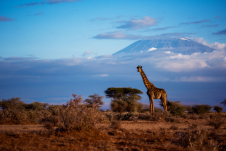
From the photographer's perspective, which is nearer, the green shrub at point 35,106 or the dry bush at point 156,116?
the dry bush at point 156,116

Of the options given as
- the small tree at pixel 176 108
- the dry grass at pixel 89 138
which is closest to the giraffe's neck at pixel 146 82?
the small tree at pixel 176 108

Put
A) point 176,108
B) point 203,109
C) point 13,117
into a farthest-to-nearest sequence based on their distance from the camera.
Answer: point 203,109 → point 176,108 → point 13,117

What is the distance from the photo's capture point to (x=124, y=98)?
111 feet

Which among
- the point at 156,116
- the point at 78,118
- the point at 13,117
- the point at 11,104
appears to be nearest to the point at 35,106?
the point at 11,104

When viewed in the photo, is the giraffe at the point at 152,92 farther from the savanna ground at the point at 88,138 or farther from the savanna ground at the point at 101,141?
the savanna ground at the point at 101,141

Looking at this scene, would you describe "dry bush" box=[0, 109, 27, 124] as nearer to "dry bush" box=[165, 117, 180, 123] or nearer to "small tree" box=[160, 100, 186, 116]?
"dry bush" box=[165, 117, 180, 123]

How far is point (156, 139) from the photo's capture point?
948 centimetres

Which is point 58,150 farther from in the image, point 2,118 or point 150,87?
point 150,87

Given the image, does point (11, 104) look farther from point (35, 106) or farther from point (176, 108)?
point (176, 108)

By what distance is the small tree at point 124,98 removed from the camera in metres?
28.4

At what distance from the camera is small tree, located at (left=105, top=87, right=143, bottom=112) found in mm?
28419

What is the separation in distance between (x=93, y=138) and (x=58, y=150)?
2169 mm

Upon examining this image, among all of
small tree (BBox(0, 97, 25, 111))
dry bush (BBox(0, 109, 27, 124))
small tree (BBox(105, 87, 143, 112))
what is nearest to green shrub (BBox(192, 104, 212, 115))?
small tree (BBox(105, 87, 143, 112))

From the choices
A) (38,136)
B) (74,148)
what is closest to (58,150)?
(74,148)
